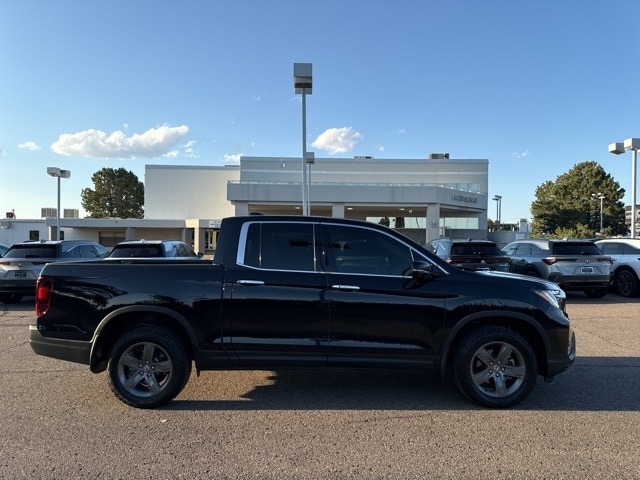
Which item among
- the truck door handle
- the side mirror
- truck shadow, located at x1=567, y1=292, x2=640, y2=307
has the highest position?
the side mirror

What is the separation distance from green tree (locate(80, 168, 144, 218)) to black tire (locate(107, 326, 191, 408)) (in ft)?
239

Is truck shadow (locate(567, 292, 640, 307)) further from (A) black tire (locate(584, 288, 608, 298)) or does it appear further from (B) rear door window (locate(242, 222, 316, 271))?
(B) rear door window (locate(242, 222, 316, 271))

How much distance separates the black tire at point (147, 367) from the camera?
4387mm

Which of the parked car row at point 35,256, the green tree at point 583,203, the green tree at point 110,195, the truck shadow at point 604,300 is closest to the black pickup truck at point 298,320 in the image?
the parked car row at point 35,256

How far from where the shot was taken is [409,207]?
3666cm

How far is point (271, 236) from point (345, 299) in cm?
100

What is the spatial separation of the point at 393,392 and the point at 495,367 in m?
1.12

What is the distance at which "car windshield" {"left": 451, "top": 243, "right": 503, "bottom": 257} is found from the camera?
11.6 metres

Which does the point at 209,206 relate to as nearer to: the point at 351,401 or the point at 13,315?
the point at 13,315

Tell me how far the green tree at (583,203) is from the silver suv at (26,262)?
6235 cm

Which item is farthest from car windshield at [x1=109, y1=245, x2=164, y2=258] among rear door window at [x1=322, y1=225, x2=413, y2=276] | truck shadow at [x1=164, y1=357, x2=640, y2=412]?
rear door window at [x1=322, y1=225, x2=413, y2=276]

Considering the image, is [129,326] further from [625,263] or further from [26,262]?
[625,263]

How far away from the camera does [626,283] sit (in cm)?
1259

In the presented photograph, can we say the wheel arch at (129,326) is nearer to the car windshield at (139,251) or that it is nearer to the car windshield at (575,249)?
the car windshield at (139,251)
